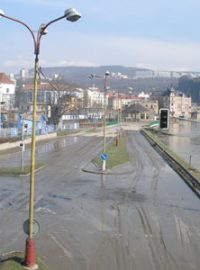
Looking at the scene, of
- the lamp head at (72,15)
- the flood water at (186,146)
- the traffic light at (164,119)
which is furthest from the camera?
the flood water at (186,146)

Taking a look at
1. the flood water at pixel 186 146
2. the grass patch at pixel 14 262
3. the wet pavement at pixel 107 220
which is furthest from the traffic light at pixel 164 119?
the flood water at pixel 186 146

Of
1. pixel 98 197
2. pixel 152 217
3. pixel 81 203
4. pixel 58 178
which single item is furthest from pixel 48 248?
pixel 58 178

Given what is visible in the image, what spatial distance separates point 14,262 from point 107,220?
7338mm

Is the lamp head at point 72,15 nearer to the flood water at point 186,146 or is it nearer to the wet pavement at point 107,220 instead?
the wet pavement at point 107,220

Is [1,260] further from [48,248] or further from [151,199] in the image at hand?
[151,199]

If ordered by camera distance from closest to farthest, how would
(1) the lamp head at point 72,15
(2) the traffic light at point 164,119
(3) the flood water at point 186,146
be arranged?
(1) the lamp head at point 72,15 < (2) the traffic light at point 164,119 < (3) the flood water at point 186,146

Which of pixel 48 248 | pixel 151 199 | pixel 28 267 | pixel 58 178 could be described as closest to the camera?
pixel 28 267

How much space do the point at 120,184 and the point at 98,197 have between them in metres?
5.24

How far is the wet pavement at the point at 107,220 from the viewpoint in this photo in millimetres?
15758

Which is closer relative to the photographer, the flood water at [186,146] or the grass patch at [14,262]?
the grass patch at [14,262]

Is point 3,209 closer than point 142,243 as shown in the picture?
No

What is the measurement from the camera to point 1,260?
48.1 ft

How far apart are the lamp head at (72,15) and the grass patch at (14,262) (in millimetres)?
7261

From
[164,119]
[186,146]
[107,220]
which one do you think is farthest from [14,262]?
[186,146]
